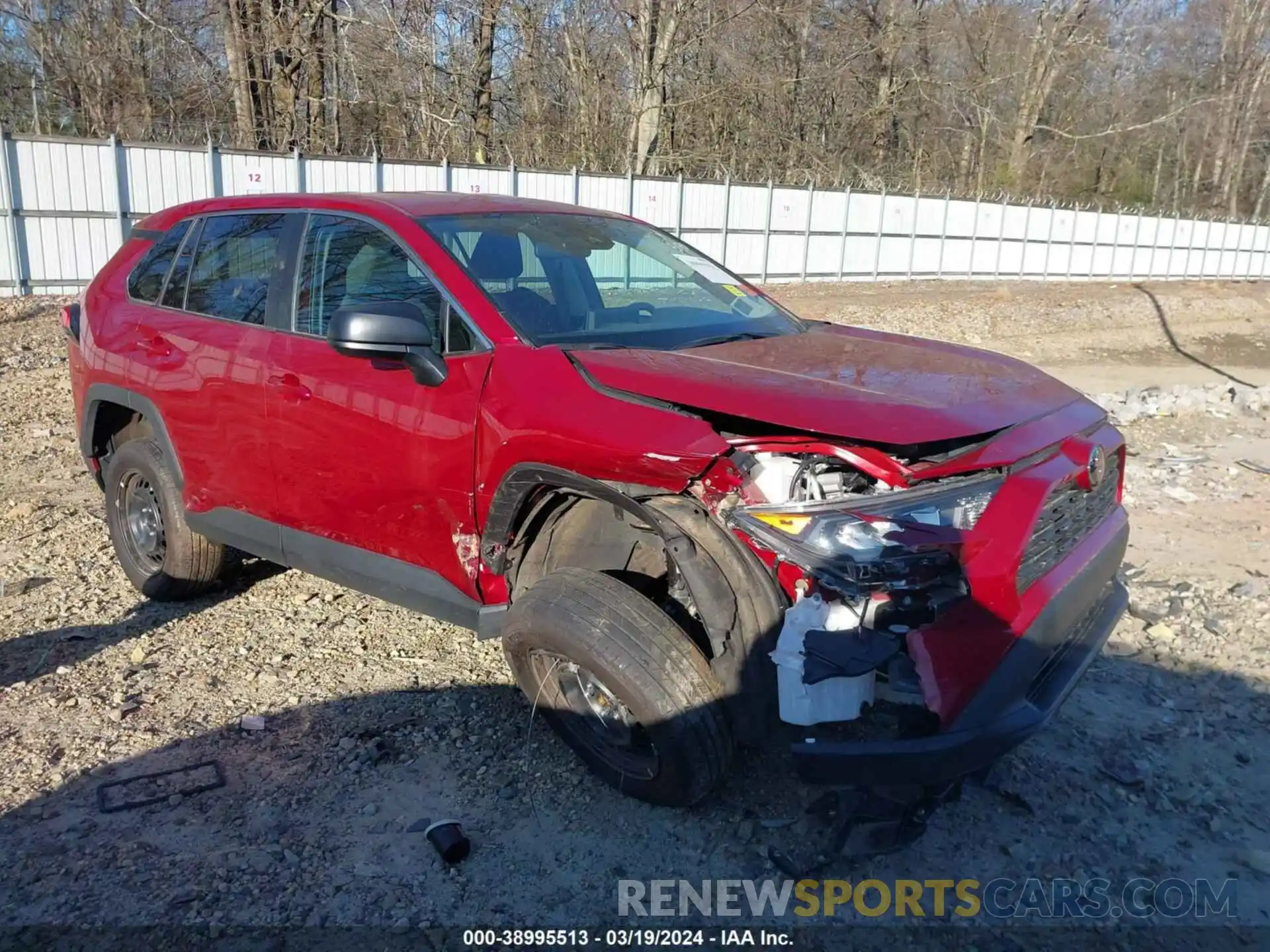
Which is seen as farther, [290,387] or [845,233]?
[845,233]

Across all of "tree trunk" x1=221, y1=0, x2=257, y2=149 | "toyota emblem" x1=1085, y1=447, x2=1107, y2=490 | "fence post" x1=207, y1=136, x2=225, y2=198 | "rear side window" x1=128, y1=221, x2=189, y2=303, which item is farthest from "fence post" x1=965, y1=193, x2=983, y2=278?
"toyota emblem" x1=1085, y1=447, x2=1107, y2=490

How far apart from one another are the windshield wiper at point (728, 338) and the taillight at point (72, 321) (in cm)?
350

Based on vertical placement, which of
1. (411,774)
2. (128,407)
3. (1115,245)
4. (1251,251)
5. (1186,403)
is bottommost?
(411,774)

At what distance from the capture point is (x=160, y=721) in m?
3.97

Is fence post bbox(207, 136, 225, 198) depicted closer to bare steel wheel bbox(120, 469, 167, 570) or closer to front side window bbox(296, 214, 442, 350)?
bare steel wheel bbox(120, 469, 167, 570)

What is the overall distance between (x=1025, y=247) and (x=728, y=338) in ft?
96.0

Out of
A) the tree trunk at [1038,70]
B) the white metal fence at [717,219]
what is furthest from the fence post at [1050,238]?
the tree trunk at [1038,70]

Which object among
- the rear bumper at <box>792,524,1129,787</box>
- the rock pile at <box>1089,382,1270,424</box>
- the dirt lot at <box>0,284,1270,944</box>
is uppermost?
the rear bumper at <box>792,524,1129,787</box>

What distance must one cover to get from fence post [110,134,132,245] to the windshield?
14407 mm

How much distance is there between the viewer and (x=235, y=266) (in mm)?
4578

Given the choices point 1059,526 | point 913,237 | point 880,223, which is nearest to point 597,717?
point 1059,526

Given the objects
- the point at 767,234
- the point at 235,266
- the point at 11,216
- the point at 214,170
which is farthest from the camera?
the point at 767,234

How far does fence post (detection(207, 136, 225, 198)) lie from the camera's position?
1700 cm

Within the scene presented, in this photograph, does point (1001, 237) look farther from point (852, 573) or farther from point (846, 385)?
point (852, 573)
